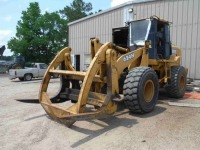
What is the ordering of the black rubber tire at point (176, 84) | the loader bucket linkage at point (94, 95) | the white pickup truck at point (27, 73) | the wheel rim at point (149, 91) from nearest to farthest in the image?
the loader bucket linkage at point (94, 95) → the wheel rim at point (149, 91) → the black rubber tire at point (176, 84) → the white pickup truck at point (27, 73)

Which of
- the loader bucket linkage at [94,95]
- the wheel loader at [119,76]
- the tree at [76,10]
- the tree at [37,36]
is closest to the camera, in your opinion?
the loader bucket linkage at [94,95]

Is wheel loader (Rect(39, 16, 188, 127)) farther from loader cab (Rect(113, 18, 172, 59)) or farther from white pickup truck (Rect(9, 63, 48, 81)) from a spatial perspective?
white pickup truck (Rect(9, 63, 48, 81))

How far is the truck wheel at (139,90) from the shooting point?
6.10 m

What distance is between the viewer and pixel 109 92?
5.82 meters

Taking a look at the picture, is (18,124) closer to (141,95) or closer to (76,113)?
(76,113)

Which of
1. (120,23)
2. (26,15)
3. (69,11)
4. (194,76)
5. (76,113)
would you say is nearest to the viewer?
(76,113)

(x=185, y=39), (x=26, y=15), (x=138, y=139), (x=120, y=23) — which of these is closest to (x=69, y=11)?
(x=26, y=15)

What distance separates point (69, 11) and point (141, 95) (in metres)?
59.5

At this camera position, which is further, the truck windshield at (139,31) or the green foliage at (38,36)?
the green foliage at (38,36)

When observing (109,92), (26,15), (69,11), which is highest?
(69,11)

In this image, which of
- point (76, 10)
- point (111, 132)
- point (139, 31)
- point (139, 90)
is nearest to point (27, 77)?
point (139, 31)

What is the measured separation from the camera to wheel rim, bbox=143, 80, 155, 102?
6.68m

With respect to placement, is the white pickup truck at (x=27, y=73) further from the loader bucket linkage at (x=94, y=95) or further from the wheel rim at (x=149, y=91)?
the wheel rim at (x=149, y=91)

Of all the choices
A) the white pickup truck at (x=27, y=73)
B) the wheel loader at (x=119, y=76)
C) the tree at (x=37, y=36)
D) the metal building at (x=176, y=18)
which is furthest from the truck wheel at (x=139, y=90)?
the tree at (x=37, y=36)
